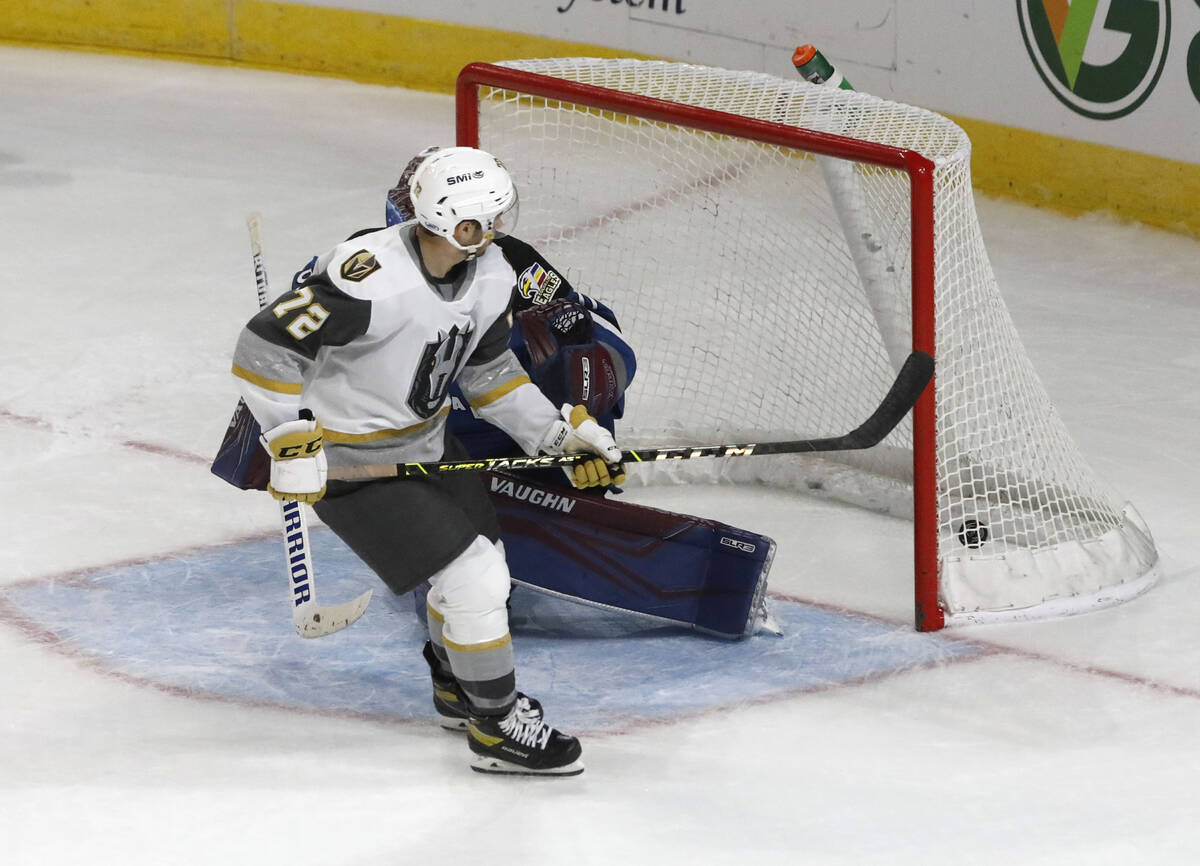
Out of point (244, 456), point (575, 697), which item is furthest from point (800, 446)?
point (244, 456)

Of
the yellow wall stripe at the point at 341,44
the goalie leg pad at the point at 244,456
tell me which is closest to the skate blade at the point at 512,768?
the goalie leg pad at the point at 244,456

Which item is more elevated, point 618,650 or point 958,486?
point 958,486

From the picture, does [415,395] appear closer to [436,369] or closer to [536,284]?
[436,369]

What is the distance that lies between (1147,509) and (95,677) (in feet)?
7.59

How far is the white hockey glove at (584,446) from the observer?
119 inches

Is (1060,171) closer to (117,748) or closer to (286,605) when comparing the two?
(286,605)

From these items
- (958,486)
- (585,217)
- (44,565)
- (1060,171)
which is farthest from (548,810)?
(1060,171)

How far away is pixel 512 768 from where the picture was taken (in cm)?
287

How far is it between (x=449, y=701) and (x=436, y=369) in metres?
0.57

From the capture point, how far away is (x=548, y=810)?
277cm

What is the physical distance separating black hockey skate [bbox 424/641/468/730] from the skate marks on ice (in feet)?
0.21

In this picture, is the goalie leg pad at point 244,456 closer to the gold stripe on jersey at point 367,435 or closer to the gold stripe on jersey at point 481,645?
the gold stripe on jersey at point 367,435

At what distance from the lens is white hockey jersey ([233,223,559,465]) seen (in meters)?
2.73

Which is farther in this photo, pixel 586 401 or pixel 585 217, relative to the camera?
pixel 585 217
